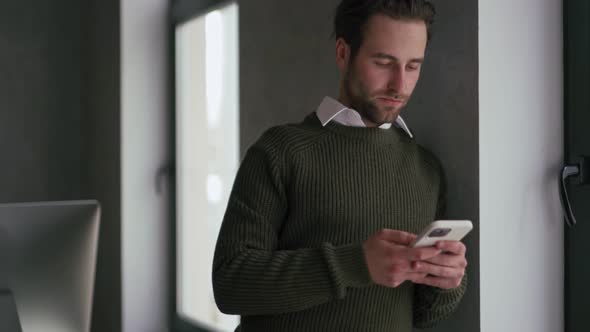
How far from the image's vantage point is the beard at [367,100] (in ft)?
4.31

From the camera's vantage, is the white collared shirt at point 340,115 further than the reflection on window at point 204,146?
No

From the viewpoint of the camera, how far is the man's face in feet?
4.20

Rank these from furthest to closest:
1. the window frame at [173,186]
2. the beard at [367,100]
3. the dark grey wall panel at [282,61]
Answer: the window frame at [173,186], the dark grey wall panel at [282,61], the beard at [367,100]

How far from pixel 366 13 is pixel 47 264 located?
0.84m

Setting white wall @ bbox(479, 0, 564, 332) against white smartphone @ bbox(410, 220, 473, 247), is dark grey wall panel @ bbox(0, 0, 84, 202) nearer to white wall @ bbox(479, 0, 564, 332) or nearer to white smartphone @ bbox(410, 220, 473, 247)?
white wall @ bbox(479, 0, 564, 332)

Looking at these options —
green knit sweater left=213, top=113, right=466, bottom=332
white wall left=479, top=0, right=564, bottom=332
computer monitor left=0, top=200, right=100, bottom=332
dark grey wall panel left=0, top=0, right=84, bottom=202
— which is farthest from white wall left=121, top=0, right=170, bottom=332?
white wall left=479, top=0, right=564, bottom=332

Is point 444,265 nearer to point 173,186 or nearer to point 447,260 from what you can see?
point 447,260

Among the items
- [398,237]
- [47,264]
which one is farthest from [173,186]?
[398,237]

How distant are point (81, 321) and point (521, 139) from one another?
3.42 ft
